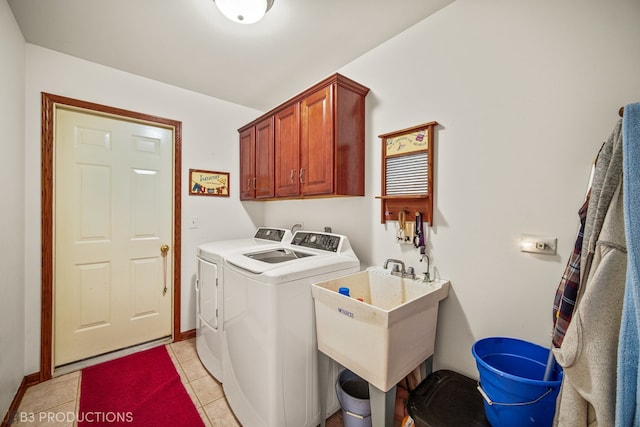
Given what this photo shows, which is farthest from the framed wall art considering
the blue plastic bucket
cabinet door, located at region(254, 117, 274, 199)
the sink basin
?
the blue plastic bucket

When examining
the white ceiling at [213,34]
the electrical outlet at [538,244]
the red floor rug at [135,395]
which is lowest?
the red floor rug at [135,395]

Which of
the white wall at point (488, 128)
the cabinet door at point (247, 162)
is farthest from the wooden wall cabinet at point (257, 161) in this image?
the white wall at point (488, 128)

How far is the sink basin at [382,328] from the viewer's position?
1144 millimetres

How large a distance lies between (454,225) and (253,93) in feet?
7.63

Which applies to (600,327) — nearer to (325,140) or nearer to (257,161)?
(325,140)

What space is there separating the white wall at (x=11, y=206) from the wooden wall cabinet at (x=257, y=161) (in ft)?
5.35

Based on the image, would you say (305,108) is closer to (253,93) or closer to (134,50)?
(253,93)

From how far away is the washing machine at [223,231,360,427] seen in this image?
1349 millimetres

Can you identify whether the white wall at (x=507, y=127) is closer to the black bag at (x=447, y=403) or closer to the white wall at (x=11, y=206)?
the black bag at (x=447, y=403)

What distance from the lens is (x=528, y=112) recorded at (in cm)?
124

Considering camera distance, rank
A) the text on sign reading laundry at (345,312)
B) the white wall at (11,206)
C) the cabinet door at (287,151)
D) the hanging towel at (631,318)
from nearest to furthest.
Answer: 1. the hanging towel at (631,318)
2. the text on sign reading laundry at (345,312)
3. the white wall at (11,206)
4. the cabinet door at (287,151)

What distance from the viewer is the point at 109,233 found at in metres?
2.26

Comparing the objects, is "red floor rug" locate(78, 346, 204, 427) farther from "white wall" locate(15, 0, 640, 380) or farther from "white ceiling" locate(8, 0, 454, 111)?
"white ceiling" locate(8, 0, 454, 111)

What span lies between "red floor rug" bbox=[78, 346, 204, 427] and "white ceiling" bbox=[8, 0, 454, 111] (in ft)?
8.36
